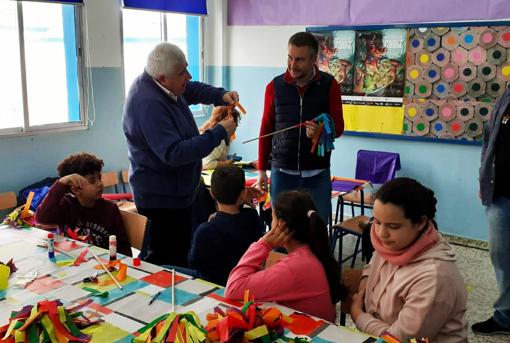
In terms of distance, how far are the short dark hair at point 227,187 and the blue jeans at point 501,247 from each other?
1.47m

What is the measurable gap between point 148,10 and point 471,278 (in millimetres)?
3889

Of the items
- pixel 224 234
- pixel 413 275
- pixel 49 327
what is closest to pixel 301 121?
pixel 224 234

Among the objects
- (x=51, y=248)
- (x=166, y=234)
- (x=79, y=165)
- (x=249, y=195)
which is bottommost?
(x=166, y=234)

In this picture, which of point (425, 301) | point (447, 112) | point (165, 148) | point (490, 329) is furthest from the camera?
point (447, 112)

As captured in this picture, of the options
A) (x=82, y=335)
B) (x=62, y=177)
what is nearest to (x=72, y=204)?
(x=62, y=177)

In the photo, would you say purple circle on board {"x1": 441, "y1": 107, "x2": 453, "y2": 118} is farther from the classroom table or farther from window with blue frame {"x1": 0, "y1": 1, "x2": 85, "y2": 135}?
the classroom table

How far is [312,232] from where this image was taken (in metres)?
1.72

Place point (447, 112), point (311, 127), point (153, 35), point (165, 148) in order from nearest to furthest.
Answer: point (165, 148), point (311, 127), point (447, 112), point (153, 35)

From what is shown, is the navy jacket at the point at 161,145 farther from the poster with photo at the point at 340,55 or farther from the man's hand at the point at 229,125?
the poster with photo at the point at 340,55

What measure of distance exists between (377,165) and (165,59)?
300cm

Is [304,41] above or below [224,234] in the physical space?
above

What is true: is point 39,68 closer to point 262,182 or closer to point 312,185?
point 262,182

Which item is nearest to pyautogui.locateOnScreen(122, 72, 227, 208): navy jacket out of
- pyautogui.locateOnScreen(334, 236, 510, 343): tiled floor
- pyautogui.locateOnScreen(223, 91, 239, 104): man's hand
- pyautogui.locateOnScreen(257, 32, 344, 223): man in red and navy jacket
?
pyautogui.locateOnScreen(223, 91, 239, 104): man's hand

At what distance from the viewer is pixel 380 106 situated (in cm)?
493
